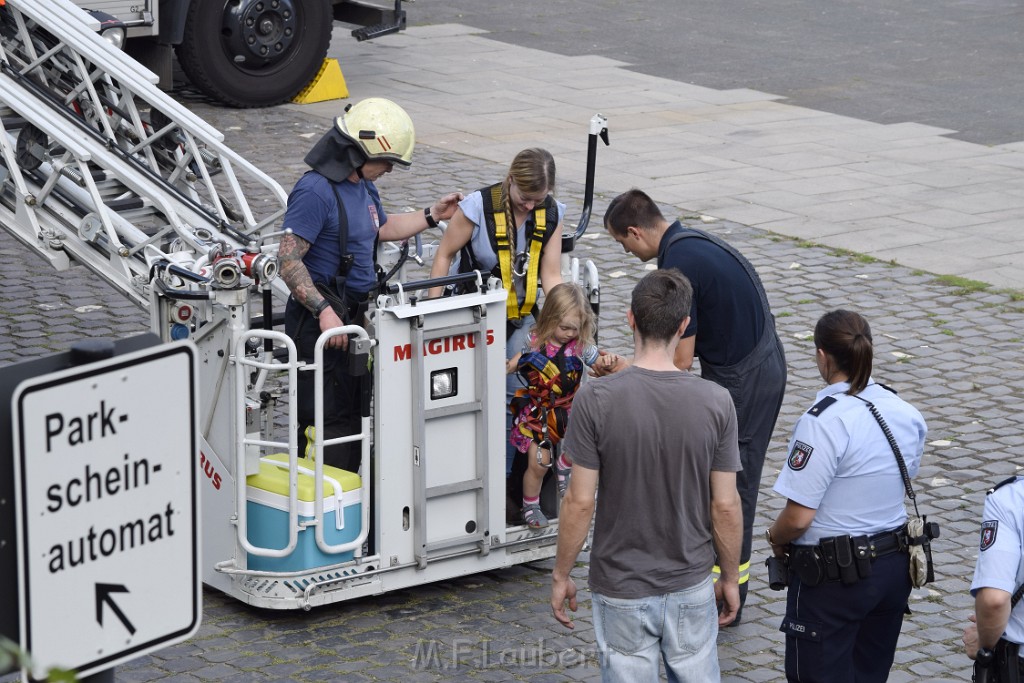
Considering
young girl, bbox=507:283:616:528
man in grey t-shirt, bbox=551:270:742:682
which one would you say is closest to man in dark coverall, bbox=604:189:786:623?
young girl, bbox=507:283:616:528

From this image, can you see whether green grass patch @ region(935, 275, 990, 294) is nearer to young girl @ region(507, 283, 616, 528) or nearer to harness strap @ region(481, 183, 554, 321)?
harness strap @ region(481, 183, 554, 321)

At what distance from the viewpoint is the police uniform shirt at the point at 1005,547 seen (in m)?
4.38

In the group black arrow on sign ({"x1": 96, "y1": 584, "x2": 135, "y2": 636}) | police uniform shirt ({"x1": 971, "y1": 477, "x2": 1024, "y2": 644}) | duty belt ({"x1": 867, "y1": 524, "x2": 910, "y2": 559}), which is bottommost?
duty belt ({"x1": 867, "y1": 524, "x2": 910, "y2": 559})

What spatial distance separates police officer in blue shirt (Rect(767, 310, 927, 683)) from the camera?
4.91 metres

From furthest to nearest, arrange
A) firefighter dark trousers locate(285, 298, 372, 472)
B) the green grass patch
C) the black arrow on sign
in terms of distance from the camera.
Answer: the green grass patch, firefighter dark trousers locate(285, 298, 372, 472), the black arrow on sign

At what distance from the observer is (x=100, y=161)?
781cm

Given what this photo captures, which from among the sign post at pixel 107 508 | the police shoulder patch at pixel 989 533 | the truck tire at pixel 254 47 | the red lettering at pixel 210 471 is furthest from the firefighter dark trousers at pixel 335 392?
the truck tire at pixel 254 47

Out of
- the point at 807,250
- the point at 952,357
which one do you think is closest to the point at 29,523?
the point at 952,357

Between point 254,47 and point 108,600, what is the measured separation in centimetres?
1345

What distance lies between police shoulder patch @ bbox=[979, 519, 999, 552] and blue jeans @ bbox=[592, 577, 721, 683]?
824 mm

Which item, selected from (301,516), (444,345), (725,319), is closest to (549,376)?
(444,345)

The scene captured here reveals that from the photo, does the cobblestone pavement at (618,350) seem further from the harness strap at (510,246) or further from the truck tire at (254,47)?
the truck tire at (254,47)

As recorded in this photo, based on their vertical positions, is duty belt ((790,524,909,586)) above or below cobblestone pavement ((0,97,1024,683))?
above

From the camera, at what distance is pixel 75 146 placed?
304 inches
